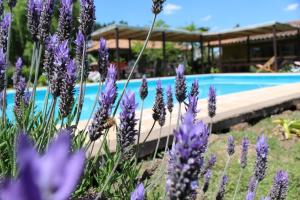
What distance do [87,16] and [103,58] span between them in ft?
1.26

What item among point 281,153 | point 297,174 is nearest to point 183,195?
point 297,174

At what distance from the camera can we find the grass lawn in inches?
152

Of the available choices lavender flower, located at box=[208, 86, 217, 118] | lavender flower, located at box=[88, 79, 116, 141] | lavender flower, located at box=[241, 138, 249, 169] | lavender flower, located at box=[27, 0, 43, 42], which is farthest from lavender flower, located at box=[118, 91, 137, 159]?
lavender flower, located at box=[241, 138, 249, 169]

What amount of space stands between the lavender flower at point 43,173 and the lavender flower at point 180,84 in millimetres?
2051

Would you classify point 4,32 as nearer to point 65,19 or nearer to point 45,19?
point 45,19

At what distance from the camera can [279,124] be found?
6.71 m

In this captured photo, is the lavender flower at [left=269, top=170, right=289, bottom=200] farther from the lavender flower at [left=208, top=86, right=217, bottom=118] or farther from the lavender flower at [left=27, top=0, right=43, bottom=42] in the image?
the lavender flower at [left=27, top=0, right=43, bottom=42]

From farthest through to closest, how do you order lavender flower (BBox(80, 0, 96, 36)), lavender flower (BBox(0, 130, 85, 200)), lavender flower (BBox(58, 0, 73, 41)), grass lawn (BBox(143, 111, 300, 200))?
grass lawn (BBox(143, 111, 300, 200)), lavender flower (BBox(58, 0, 73, 41)), lavender flower (BBox(80, 0, 96, 36)), lavender flower (BBox(0, 130, 85, 200))

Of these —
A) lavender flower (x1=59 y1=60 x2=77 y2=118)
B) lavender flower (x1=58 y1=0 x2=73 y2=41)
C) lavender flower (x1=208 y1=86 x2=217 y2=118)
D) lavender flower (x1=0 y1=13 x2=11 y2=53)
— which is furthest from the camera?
lavender flower (x1=208 y1=86 x2=217 y2=118)

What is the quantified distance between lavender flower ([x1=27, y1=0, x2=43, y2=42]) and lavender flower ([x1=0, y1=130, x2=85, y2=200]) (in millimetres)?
2204

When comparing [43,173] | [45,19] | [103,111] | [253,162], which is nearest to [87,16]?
[45,19]

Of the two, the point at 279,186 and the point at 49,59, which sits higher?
the point at 49,59

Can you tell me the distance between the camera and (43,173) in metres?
0.32

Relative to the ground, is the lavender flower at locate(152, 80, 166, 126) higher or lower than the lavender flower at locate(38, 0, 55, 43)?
lower
